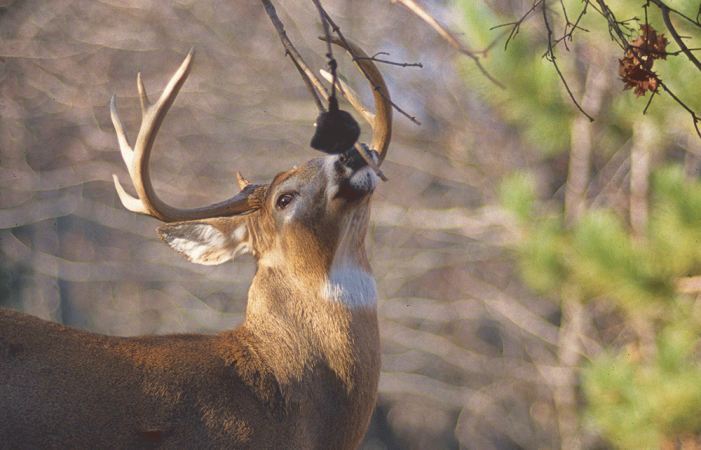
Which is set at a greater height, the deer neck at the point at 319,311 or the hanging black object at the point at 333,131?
the hanging black object at the point at 333,131

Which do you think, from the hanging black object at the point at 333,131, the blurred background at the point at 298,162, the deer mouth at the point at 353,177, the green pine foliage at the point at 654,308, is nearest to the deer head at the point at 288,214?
the deer mouth at the point at 353,177

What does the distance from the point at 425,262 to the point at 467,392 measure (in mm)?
2458

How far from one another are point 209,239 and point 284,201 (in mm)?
466

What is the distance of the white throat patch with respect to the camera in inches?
113

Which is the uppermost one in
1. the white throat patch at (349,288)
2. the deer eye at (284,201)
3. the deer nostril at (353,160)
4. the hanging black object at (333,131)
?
the deer nostril at (353,160)

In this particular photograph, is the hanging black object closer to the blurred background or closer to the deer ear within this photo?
the deer ear

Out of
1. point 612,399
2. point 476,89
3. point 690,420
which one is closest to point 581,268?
point 612,399

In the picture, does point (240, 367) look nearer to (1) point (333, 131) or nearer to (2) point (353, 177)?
(2) point (353, 177)

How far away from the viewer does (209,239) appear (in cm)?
314

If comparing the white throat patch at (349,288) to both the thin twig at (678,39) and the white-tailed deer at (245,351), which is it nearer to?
the white-tailed deer at (245,351)

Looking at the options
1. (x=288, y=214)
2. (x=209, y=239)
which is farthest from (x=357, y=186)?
(x=209, y=239)

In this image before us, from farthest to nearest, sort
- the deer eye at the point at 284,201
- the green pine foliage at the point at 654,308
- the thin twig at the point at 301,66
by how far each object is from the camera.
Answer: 1. the green pine foliage at the point at 654,308
2. the deer eye at the point at 284,201
3. the thin twig at the point at 301,66

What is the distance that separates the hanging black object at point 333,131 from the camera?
5.01 ft

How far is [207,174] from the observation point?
11.9m
